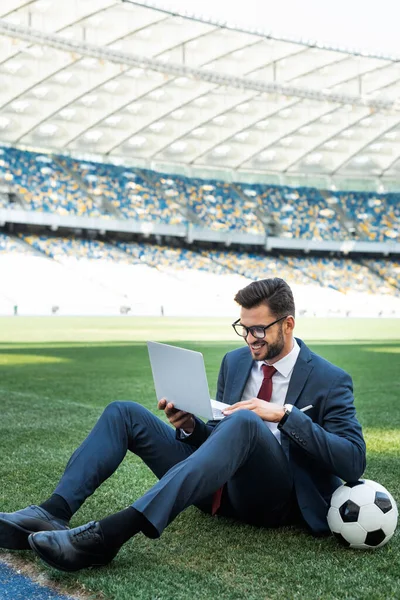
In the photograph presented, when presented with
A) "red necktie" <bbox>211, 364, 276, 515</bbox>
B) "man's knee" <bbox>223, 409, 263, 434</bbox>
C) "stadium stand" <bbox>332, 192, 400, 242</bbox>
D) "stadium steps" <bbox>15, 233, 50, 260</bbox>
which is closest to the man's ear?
"red necktie" <bbox>211, 364, 276, 515</bbox>

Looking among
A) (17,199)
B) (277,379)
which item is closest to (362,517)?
(277,379)

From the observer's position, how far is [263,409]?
3559mm

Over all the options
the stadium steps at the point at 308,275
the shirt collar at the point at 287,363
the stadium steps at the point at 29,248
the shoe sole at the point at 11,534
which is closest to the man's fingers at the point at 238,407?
the shirt collar at the point at 287,363

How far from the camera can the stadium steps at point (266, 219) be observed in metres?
58.8

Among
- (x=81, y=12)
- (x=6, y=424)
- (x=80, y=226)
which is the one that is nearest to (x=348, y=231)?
(x=80, y=226)

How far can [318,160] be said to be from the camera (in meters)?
54.4

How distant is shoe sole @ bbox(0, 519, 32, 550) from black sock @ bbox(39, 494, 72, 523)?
0.18m

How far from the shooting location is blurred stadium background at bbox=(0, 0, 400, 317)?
3328 centimetres

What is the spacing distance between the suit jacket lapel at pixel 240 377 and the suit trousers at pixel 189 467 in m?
0.38

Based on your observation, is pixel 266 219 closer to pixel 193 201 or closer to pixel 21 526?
pixel 193 201

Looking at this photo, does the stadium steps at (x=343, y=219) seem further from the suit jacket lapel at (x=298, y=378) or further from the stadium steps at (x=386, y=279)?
the suit jacket lapel at (x=298, y=378)

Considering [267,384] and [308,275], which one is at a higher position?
[267,384]

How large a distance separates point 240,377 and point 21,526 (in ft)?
4.41

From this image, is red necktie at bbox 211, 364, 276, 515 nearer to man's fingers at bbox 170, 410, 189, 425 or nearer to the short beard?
the short beard
